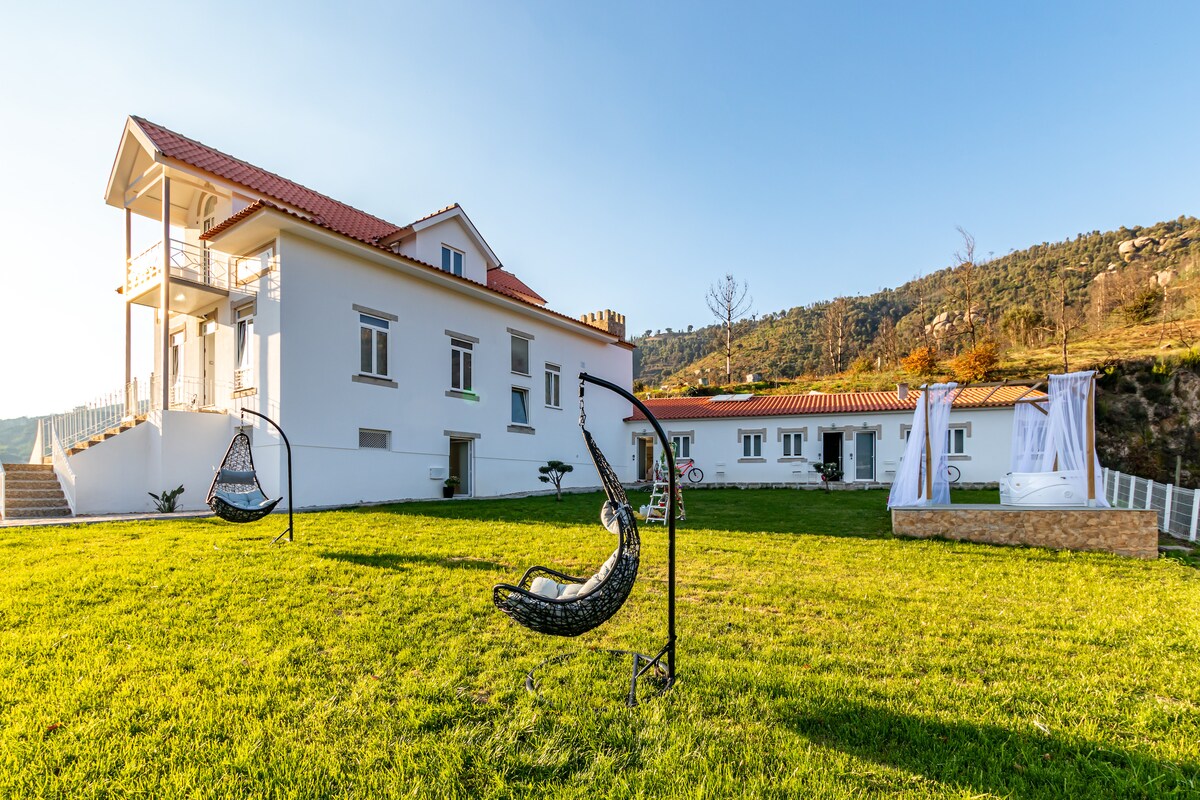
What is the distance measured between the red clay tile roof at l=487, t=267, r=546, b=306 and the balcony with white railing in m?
8.10

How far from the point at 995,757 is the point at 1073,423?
1028 centimetres

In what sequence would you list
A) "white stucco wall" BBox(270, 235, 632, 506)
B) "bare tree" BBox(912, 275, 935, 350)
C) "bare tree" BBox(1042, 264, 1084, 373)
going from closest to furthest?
"white stucco wall" BBox(270, 235, 632, 506), "bare tree" BBox(1042, 264, 1084, 373), "bare tree" BBox(912, 275, 935, 350)

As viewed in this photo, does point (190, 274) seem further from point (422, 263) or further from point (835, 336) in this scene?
point (835, 336)

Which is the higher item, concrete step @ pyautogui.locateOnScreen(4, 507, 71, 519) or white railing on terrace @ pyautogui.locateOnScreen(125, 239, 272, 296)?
white railing on terrace @ pyautogui.locateOnScreen(125, 239, 272, 296)

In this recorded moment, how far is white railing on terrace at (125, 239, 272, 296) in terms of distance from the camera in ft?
41.7

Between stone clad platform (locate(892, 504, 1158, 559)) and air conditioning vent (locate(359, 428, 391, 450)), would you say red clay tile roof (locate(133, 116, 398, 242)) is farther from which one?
stone clad platform (locate(892, 504, 1158, 559))

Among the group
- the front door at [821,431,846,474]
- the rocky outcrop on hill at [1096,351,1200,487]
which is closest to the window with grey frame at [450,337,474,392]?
the front door at [821,431,846,474]

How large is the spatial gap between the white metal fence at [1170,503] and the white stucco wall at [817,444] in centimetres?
627

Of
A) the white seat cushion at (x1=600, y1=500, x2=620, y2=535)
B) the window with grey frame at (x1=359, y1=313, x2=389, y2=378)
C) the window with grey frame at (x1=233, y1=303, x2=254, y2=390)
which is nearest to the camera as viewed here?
the white seat cushion at (x1=600, y1=500, x2=620, y2=535)

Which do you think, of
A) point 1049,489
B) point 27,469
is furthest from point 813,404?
point 27,469

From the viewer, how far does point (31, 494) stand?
1133cm

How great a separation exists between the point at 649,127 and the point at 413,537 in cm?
1157

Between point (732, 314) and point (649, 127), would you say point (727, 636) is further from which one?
point (732, 314)

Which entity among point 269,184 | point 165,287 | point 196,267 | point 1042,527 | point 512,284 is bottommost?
point 1042,527
